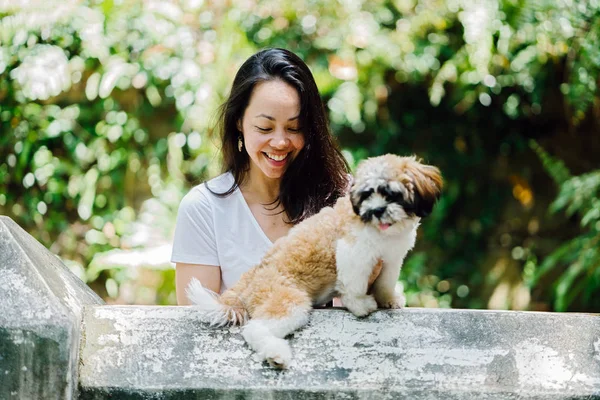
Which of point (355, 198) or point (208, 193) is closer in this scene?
point (355, 198)

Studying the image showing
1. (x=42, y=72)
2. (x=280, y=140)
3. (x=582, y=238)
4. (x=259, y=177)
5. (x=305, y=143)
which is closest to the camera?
(x=280, y=140)

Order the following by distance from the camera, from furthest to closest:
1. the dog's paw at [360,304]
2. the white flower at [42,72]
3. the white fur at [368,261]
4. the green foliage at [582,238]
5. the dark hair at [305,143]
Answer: the white flower at [42,72]
the green foliage at [582,238]
the dark hair at [305,143]
the dog's paw at [360,304]
the white fur at [368,261]

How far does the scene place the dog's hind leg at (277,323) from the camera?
7.54ft

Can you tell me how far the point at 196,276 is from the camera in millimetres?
3252

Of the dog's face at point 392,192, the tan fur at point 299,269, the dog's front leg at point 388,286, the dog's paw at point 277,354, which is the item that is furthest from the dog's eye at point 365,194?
the dog's paw at point 277,354

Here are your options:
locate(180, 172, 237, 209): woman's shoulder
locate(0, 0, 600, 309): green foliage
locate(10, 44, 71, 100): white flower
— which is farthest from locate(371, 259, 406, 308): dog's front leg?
locate(10, 44, 71, 100): white flower

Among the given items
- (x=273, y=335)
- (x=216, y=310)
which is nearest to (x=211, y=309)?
(x=216, y=310)

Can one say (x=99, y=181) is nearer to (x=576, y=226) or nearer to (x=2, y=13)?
(x=2, y=13)

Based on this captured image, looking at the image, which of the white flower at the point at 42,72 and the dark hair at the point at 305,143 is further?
the white flower at the point at 42,72

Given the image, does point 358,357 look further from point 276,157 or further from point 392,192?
point 276,157

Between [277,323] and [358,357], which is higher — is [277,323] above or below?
above

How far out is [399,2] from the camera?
591 cm

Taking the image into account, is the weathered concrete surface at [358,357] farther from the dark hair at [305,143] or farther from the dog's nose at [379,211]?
the dark hair at [305,143]

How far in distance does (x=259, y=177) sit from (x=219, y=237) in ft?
1.37
